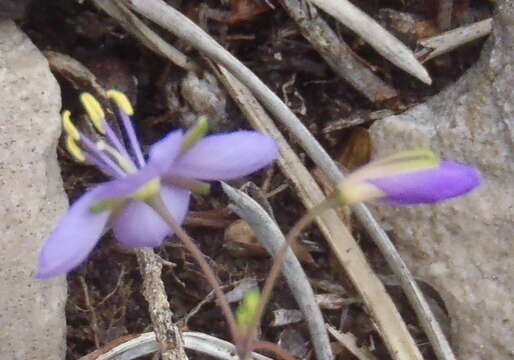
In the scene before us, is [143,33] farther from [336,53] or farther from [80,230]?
[80,230]

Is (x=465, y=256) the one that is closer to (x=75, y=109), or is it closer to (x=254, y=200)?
(x=254, y=200)

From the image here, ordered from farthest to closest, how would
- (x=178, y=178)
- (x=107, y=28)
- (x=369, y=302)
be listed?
(x=107, y=28) < (x=369, y=302) < (x=178, y=178)

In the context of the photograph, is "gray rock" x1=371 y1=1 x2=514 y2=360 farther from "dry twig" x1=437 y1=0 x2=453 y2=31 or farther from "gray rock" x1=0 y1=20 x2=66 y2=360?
"gray rock" x1=0 y1=20 x2=66 y2=360

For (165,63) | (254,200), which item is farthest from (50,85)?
(254,200)

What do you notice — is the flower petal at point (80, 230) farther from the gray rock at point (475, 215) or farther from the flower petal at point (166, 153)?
the gray rock at point (475, 215)

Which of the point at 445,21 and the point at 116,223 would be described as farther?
the point at 445,21

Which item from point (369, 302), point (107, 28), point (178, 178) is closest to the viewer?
point (178, 178)

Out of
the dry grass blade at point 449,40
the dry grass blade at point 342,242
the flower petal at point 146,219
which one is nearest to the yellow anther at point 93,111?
the flower petal at point 146,219
